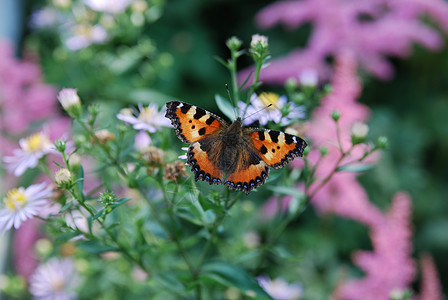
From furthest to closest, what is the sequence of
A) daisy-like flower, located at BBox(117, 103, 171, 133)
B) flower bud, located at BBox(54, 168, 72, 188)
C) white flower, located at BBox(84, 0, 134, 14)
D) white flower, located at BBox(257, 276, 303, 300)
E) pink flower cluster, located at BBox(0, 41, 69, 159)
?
pink flower cluster, located at BBox(0, 41, 69, 159), white flower, located at BBox(84, 0, 134, 14), white flower, located at BBox(257, 276, 303, 300), daisy-like flower, located at BBox(117, 103, 171, 133), flower bud, located at BBox(54, 168, 72, 188)

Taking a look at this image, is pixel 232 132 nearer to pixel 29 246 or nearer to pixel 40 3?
pixel 29 246

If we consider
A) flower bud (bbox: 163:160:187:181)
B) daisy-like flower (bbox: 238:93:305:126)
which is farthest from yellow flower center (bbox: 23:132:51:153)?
daisy-like flower (bbox: 238:93:305:126)

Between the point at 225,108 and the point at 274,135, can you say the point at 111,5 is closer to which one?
the point at 225,108

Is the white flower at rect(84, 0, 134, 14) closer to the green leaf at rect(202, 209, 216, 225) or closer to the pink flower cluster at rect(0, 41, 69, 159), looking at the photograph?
the pink flower cluster at rect(0, 41, 69, 159)

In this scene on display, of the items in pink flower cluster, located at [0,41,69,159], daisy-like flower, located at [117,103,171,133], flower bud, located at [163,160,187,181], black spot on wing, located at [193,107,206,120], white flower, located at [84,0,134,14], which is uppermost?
white flower, located at [84,0,134,14]

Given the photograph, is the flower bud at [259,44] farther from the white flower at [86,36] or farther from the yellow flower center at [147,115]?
the white flower at [86,36]

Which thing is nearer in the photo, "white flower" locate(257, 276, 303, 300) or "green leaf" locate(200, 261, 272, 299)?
"green leaf" locate(200, 261, 272, 299)
